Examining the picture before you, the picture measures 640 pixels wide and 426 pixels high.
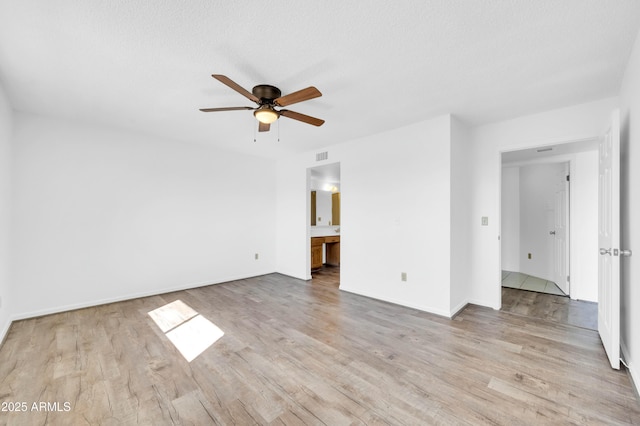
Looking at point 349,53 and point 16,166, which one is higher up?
point 349,53

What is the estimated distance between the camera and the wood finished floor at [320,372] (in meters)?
1.63

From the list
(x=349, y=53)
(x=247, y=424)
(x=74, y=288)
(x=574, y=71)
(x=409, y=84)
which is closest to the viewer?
(x=247, y=424)

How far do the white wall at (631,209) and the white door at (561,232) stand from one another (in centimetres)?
199

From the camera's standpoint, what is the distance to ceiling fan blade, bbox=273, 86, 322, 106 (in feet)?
6.72

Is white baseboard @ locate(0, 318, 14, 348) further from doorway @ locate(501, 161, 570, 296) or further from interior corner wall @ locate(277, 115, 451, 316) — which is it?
doorway @ locate(501, 161, 570, 296)

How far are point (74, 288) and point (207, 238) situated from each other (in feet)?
5.95

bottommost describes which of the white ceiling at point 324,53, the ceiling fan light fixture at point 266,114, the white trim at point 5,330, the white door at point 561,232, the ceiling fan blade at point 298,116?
the white trim at point 5,330

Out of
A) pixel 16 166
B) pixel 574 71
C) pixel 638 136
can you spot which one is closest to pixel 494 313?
pixel 638 136

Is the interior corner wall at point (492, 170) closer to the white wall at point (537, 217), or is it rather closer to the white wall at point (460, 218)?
the white wall at point (460, 218)

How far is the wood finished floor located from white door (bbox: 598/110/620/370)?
0.75 ft

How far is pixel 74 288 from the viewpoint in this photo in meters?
3.45

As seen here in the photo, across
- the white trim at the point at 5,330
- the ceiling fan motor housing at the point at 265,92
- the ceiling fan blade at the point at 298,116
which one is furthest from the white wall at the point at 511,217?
the white trim at the point at 5,330

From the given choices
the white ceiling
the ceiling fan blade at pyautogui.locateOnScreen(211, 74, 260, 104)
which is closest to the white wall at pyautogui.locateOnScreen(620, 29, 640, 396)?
the white ceiling

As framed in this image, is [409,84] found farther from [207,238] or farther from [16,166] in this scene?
[16,166]
